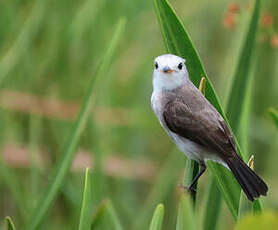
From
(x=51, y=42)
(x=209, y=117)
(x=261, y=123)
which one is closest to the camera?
(x=209, y=117)

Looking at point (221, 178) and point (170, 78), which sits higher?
point (170, 78)

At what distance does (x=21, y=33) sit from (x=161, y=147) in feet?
4.29

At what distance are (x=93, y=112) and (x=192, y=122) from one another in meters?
1.29

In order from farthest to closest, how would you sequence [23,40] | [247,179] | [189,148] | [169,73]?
1. [23,40]
2. [169,73]
3. [189,148]
4. [247,179]

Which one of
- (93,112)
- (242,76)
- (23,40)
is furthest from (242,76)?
(23,40)

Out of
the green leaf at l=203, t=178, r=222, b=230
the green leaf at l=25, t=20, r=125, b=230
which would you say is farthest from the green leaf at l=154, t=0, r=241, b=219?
the green leaf at l=25, t=20, r=125, b=230

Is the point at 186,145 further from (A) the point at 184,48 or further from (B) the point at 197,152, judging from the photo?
(A) the point at 184,48

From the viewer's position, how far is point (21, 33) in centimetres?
292

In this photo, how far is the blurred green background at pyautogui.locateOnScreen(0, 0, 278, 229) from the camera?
9.61 ft

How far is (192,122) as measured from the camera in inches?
68.5

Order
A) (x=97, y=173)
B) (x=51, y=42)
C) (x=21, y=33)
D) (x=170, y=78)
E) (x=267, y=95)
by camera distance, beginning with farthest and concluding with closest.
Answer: (x=267, y=95) → (x=51, y=42) → (x=21, y=33) → (x=97, y=173) → (x=170, y=78)

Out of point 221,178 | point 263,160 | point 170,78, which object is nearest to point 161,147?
point 263,160

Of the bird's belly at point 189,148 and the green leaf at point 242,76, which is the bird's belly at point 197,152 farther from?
the green leaf at point 242,76

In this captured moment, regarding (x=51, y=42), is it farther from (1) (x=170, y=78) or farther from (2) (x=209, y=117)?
(2) (x=209, y=117)
